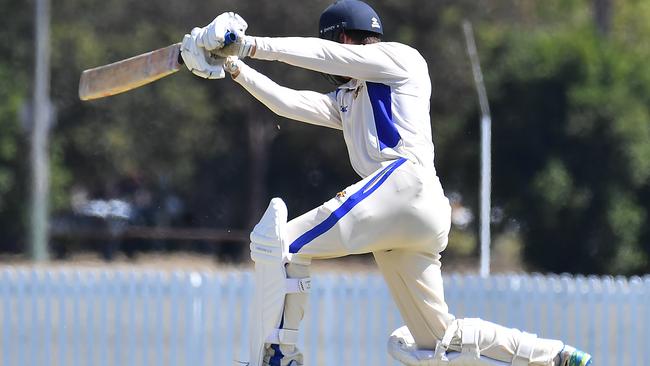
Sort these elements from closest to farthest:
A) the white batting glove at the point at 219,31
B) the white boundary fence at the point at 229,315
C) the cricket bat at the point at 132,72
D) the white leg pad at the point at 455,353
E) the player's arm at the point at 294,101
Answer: the white batting glove at the point at 219,31 → the cricket bat at the point at 132,72 → the white leg pad at the point at 455,353 → the player's arm at the point at 294,101 → the white boundary fence at the point at 229,315

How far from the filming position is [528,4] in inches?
1003

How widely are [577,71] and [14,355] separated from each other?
11.6 m

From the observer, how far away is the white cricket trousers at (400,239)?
4.79 metres

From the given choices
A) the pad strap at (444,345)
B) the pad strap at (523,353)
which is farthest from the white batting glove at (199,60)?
the pad strap at (523,353)

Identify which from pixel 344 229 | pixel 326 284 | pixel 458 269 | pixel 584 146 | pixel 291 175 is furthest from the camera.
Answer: pixel 291 175

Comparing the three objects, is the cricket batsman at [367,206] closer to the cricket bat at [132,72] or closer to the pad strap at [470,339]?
the pad strap at [470,339]

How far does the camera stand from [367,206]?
15.8 ft

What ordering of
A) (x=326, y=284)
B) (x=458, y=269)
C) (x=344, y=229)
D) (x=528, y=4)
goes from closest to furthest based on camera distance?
(x=344, y=229), (x=326, y=284), (x=458, y=269), (x=528, y=4)

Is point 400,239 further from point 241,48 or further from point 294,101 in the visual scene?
point 241,48

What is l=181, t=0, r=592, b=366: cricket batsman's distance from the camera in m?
4.75

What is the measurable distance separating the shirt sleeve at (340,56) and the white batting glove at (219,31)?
9 cm

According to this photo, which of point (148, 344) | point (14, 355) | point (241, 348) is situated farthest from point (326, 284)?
point (14, 355)

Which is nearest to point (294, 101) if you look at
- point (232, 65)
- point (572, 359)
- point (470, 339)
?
point (232, 65)

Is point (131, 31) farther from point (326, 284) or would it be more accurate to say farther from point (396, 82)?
point (396, 82)
